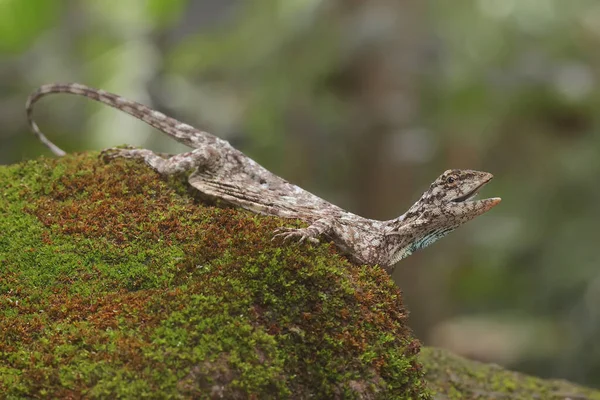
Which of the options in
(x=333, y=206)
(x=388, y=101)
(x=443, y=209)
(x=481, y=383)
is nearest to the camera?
(x=443, y=209)

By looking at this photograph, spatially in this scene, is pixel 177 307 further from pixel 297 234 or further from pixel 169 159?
pixel 169 159

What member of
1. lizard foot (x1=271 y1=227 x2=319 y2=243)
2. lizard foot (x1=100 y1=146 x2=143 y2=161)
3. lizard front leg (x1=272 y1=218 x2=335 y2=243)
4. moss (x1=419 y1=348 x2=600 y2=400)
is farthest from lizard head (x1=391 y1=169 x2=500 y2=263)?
lizard foot (x1=100 y1=146 x2=143 y2=161)

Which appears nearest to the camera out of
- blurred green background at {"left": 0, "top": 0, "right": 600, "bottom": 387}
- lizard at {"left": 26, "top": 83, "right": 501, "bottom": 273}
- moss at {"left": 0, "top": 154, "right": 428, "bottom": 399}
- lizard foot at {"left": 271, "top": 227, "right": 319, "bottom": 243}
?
moss at {"left": 0, "top": 154, "right": 428, "bottom": 399}

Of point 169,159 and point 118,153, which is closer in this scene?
point 169,159

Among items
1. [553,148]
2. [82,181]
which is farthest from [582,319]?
[82,181]

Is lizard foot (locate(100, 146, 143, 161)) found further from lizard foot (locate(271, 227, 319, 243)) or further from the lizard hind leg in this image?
lizard foot (locate(271, 227, 319, 243))

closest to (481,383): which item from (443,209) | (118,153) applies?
(443,209)

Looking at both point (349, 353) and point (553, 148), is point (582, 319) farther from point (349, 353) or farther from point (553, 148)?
point (349, 353)

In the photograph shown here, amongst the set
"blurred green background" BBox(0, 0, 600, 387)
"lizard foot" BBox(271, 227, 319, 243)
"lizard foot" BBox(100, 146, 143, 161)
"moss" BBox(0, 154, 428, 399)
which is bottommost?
"moss" BBox(0, 154, 428, 399)
